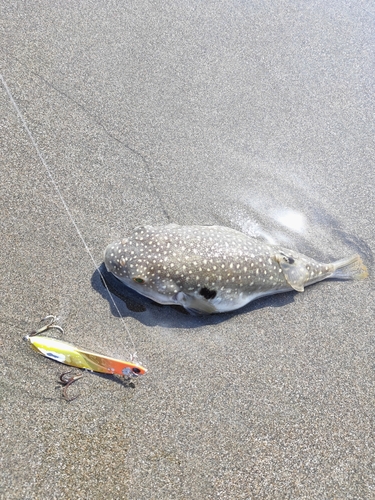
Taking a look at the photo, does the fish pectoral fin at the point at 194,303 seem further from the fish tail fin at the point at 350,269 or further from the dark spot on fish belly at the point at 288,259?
the fish tail fin at the point at 350,269

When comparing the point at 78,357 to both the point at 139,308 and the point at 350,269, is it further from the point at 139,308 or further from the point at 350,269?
the point at 350,269

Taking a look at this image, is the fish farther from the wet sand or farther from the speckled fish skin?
the speckled fish skin

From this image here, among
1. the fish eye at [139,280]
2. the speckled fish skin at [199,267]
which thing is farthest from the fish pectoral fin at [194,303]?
the fish eye at [139,280]

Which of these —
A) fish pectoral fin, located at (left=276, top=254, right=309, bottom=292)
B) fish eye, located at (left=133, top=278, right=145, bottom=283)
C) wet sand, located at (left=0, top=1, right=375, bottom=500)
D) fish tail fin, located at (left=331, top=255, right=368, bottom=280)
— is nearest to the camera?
wet sand, located at (left=0, top=1, right=375, bottom=500)

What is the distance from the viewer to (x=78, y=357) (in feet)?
13.0

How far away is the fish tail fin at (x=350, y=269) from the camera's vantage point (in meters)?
4.96

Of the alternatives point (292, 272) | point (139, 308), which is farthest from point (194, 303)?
→ point (292, 272)

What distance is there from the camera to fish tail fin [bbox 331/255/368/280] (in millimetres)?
4957

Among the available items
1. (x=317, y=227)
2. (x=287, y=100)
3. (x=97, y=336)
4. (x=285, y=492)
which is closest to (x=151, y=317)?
(x=97, y=336)

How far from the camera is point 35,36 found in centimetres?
545

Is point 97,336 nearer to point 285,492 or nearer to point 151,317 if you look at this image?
point 151,317

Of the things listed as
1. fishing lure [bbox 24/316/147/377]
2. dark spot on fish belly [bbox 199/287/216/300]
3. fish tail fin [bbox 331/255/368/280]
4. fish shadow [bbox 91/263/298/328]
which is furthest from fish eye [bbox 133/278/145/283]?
fish tail fin [bbox 331/255/368/280]

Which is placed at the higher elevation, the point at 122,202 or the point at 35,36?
the point at 35,36

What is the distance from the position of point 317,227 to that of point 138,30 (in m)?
3.53
